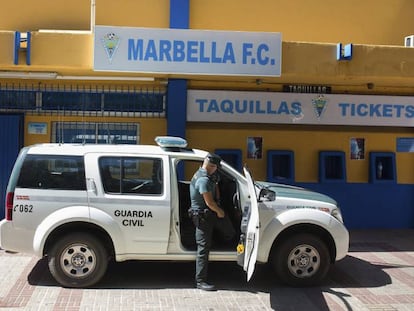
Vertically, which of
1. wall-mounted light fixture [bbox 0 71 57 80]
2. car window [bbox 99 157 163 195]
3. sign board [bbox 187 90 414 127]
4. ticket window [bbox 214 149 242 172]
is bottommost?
car window [bbox 99 157 163 195]

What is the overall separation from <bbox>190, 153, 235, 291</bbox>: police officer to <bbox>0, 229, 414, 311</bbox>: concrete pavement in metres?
0.38

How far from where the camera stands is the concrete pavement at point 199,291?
5.83m

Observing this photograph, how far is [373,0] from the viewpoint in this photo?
1076cm

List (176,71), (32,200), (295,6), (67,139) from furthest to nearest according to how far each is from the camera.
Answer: (295,6)
(67,139)
(176,71)
(32,200)

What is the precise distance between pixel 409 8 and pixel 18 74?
8.00 metres

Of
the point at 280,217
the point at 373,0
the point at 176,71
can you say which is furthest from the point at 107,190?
the point at 373,0

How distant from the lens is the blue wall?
10.3m

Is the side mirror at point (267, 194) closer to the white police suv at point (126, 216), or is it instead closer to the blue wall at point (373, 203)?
the white police suv at point (126, 216)

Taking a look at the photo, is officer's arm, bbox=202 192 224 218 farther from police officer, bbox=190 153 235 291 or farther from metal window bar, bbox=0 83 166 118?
metal window bar, bbox=0 83 166 118

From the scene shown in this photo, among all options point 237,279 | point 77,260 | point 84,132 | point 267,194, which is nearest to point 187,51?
point 84,132

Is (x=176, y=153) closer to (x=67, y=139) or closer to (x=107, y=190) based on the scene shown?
(x=107, y=190)

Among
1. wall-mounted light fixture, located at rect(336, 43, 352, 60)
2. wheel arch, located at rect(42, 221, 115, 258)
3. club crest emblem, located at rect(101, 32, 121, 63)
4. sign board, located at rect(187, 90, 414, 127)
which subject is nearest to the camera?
wheel arch, located at rect(42, 221, 115, 258)

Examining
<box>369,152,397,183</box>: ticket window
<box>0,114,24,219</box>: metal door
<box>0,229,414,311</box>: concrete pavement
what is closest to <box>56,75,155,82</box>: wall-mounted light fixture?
<box>0,114,24,219</box>: metal door

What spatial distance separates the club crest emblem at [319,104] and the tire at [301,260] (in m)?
4.23
